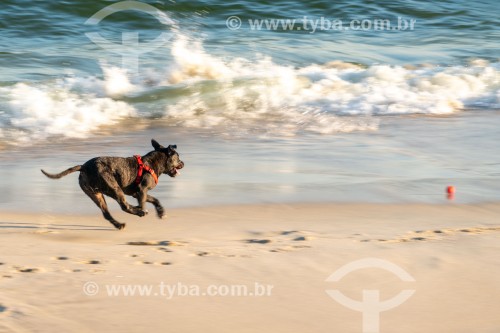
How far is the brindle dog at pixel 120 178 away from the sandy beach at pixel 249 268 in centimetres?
16

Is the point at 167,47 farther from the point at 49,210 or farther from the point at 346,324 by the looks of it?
the point at 346,324

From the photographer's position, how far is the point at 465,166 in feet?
28.6

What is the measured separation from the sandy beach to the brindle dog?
16 cm

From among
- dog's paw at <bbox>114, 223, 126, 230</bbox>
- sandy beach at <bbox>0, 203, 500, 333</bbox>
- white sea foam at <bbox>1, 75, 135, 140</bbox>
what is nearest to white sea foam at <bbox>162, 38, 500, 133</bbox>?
white sea foam at <bbox>1, 75, 135, 140</bbox>

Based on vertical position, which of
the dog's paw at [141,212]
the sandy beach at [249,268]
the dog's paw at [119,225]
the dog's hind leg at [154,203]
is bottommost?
the sandy beach at [249,268]

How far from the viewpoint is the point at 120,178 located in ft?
21.6

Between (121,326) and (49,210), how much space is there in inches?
100

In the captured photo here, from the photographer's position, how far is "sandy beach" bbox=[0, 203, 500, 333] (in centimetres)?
482

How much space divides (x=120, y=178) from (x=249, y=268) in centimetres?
148

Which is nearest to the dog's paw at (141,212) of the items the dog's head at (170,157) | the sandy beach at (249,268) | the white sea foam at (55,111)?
the sandy beach at (249,268)

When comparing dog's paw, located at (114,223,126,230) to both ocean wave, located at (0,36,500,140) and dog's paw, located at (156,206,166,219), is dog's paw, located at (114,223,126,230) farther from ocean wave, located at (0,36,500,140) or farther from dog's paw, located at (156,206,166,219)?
ocean wave, located at (0,36,500,140)

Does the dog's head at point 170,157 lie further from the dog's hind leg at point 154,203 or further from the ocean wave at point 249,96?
the ocean wave at point 249,96

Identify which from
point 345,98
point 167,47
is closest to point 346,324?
point 345,98

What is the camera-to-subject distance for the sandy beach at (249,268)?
482cm
